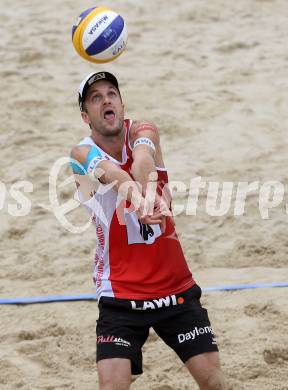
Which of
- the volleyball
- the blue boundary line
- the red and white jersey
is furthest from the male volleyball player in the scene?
the blue boundary line

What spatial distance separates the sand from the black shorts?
2.36 feet

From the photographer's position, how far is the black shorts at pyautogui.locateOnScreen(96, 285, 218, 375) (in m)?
4.12

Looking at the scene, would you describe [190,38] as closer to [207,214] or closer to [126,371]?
[207,214]

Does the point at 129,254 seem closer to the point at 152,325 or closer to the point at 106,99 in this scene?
the point at 152,325

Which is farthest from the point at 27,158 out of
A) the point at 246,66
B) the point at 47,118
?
the point at 246,66

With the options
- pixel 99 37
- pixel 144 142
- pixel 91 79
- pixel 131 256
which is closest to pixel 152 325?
pixel 131 256

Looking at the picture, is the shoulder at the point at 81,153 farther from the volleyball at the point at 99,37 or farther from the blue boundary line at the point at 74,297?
the blue boundary line at the point at 74,297

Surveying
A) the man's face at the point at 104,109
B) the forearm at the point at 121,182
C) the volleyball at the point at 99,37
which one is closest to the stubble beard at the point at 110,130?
the man's face at the point at 104,109

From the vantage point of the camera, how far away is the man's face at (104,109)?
4.35 metres

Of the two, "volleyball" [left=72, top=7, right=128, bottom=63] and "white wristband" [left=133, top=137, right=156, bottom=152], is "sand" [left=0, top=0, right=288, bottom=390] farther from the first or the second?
"volleyball" [left=72, top=7, right=128, bottom=63]

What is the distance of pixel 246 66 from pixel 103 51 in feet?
14.5

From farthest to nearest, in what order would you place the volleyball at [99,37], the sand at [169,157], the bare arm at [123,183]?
the sand at [169,157] < the volleyball at [99,37] < the bare arm at [123,183]

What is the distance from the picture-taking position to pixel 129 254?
4.30 m

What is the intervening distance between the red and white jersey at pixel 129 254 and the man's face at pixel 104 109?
0.11 m
